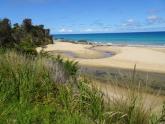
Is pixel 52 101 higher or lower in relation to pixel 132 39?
higher

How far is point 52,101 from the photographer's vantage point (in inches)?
356

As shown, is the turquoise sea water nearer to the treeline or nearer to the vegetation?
the treeline

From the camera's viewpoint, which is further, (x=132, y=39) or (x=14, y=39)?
(x=132, y=39)

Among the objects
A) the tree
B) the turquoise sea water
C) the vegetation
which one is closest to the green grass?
the vegetation

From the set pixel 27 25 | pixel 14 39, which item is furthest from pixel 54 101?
pixel 27 25

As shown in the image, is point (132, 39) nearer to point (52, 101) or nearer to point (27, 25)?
point (27, 25)

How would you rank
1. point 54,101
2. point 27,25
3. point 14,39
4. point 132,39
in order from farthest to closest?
point 132,39, point 27,25, point 14,39, point 54,101

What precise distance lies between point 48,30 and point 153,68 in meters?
15.6

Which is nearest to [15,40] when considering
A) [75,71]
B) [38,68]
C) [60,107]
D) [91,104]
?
[75,71]

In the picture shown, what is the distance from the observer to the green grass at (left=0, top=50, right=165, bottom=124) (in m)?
6.80

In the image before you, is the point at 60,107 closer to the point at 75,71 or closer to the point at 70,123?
the point at 70,123

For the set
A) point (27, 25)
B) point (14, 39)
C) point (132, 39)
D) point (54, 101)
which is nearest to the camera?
point (54, 101)

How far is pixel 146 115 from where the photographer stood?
266 inches

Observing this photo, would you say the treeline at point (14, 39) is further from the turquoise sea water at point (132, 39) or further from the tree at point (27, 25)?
the turquoise sea water at point (132, 39)
